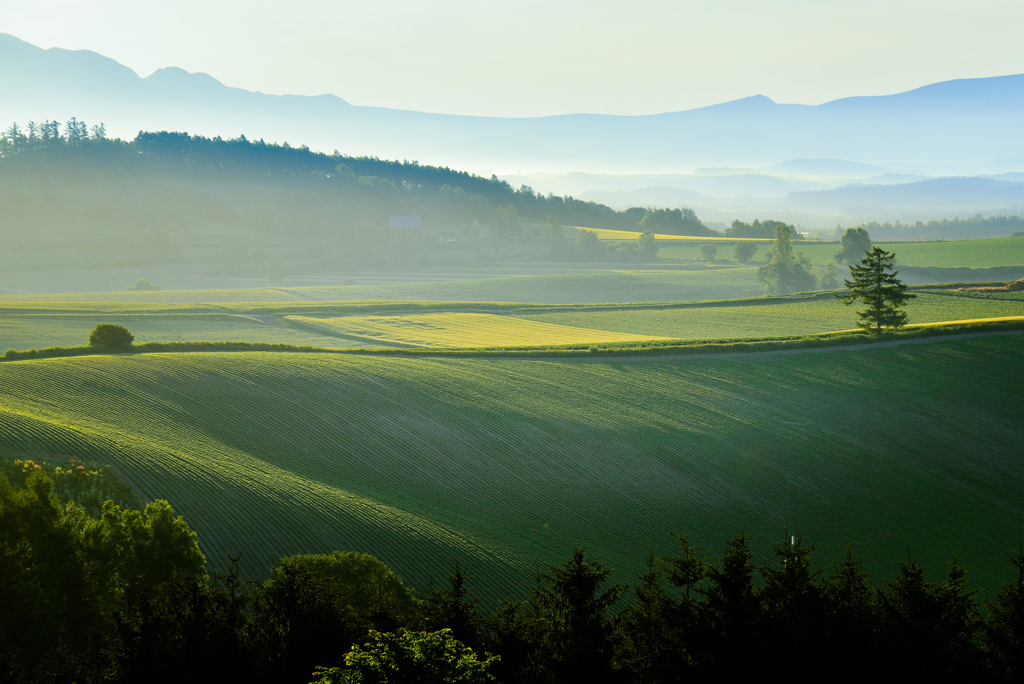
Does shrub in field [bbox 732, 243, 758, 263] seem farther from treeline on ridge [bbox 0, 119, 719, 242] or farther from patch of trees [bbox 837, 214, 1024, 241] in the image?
patch of trees [bbox 837, 214, 1024, 241]

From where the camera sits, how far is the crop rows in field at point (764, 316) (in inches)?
2297

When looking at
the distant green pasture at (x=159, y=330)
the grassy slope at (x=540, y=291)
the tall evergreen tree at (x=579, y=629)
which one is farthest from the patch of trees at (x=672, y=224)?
the tall evergreen tree at (x=579, y=629)

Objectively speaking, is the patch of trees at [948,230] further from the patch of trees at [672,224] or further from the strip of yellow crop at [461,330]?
the strip of yellow crop at [461,330]

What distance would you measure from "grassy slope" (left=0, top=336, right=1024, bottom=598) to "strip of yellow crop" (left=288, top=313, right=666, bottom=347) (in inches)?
536

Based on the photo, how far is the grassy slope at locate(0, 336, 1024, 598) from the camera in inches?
924

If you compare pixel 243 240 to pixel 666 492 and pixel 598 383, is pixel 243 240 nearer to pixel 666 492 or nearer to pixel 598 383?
pixel 598 383

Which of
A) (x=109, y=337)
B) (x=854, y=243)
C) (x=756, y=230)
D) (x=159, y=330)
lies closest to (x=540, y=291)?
(x=159, y=330)

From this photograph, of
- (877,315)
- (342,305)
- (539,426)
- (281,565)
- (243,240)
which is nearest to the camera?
(281,565)

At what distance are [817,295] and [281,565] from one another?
224 ft

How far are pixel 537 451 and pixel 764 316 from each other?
136ft

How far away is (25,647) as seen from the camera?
15688 mm

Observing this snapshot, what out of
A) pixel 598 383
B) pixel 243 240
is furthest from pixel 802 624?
pixel 243 240

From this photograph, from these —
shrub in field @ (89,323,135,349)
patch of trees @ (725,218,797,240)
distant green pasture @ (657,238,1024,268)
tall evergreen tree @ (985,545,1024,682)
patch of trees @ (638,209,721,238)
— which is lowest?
tall evergreen tree @ (985,545,1024,682)

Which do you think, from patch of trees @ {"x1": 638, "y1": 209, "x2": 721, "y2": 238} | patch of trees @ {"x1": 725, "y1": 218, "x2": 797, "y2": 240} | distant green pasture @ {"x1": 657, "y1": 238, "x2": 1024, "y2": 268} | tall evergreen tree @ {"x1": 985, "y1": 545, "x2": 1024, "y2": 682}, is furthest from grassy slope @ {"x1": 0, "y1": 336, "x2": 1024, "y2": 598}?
patch of trees @ {"x1": 638, "y1": 209, "x2": 721, "y2": 238}
